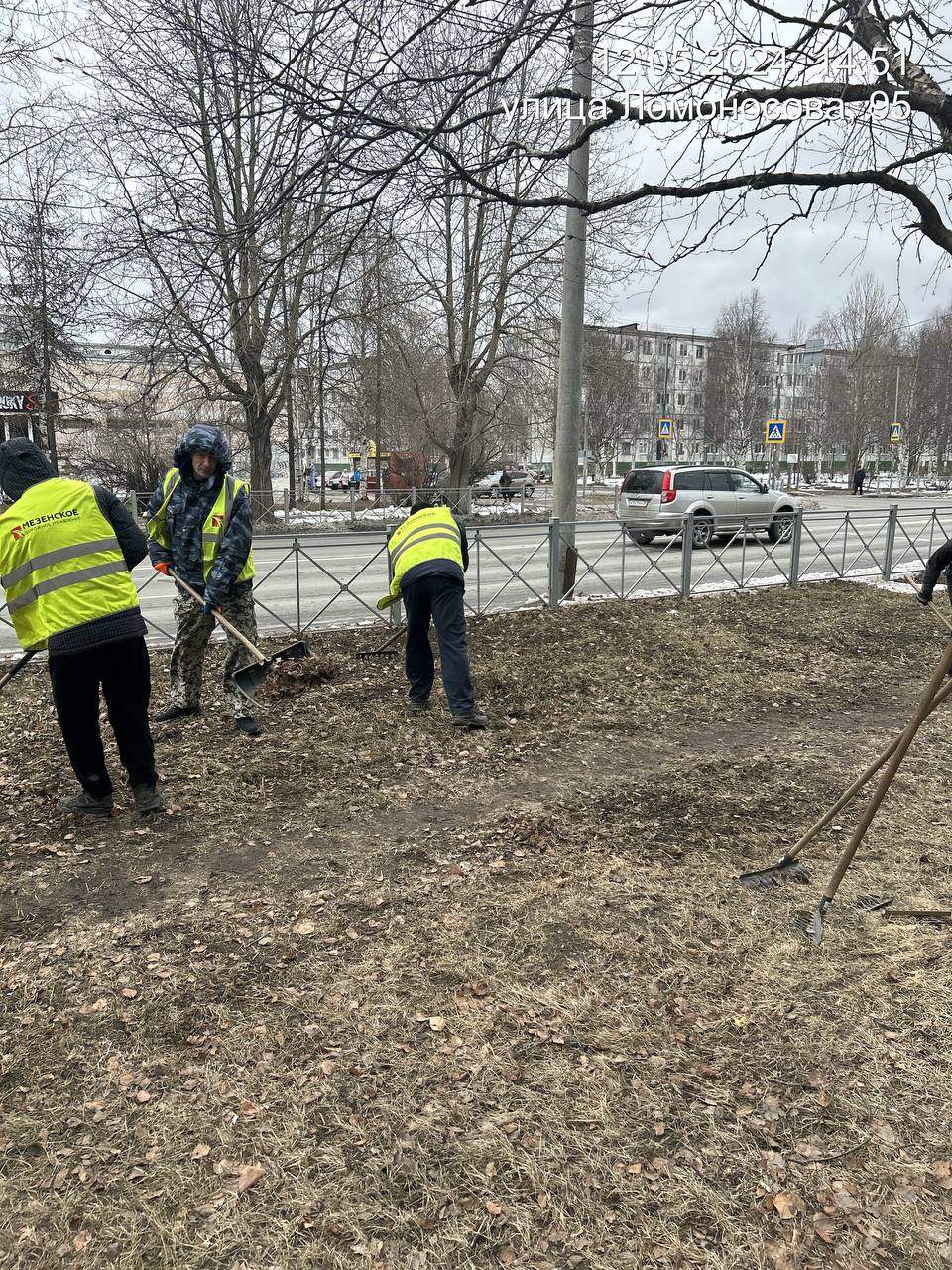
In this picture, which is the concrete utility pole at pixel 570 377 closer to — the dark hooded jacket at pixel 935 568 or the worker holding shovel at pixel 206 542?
the worker holding shovel at pixel 206 542

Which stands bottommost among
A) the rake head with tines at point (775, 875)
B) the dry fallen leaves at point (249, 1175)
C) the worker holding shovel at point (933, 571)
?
the dry fallen leaves at point (249, 1175)

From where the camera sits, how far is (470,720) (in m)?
5.29

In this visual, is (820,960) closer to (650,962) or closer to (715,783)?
(650,962)

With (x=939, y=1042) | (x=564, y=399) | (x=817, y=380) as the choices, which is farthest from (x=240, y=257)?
(x=817, y=380)

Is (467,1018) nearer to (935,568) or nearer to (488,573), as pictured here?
(935,568)

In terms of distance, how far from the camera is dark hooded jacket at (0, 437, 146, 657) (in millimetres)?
3600

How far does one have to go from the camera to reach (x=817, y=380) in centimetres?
5156

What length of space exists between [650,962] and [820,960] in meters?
0.60

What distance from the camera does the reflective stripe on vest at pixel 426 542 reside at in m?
5.31

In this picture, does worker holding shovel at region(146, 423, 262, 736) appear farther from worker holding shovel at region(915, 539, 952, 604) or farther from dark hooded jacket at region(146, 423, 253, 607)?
worker holding shovel at region(915, 539, 952, 604)

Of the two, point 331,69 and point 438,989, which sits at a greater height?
point 331,69

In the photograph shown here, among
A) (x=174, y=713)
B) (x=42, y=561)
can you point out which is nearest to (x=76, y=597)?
(x=42, y=561)

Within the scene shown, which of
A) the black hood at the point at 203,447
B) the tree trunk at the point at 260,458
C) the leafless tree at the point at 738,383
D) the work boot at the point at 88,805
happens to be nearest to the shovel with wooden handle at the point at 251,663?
the black hood at the point at 203,447

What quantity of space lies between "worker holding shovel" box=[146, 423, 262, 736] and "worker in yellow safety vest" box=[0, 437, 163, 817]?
0.90m
